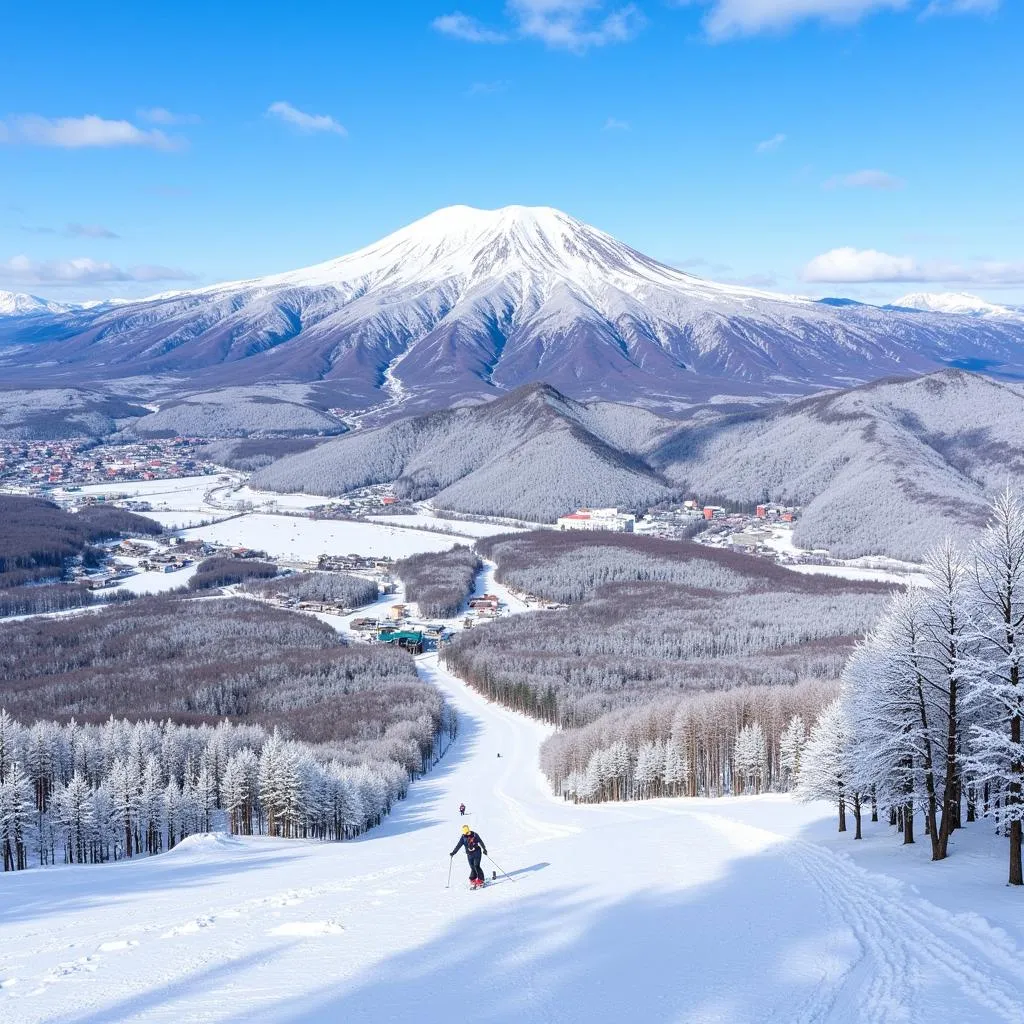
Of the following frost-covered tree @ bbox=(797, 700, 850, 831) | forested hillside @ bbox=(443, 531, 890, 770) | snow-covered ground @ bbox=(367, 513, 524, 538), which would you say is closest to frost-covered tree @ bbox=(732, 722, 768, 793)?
forested hillside @ bbox=(443, 531, 890, 770)

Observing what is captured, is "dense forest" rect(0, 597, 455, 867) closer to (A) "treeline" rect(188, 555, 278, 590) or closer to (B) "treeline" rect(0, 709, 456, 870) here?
(B) "treeline" rect(0, 709, 456, 870)

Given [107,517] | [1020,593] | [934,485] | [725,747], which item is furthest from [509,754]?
[107,517]

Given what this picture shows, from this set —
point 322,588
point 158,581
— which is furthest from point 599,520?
point 158,581

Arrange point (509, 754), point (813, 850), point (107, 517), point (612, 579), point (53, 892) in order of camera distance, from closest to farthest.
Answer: point (53, 892), point (813, 850), point (509, 754), point (612, 579), point (107, 517)

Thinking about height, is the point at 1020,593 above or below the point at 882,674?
above

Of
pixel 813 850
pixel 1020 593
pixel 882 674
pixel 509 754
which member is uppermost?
pixel 1020 593

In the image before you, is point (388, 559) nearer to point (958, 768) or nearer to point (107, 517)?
point (107, 517)

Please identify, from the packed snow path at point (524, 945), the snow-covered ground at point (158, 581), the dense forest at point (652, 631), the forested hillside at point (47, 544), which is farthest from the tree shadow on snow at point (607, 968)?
the forested hillside at point (47, 544)

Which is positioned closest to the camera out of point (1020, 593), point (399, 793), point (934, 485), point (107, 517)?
point (1020, 593)
